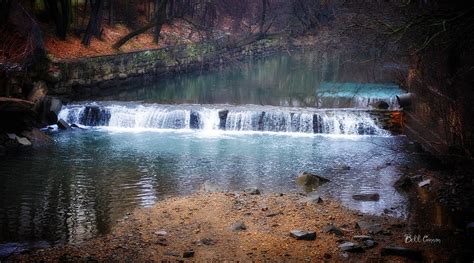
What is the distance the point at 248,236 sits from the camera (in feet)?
25.7

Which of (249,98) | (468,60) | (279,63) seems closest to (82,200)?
(468,60)

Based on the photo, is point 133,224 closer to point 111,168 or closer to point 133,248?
point 133,248

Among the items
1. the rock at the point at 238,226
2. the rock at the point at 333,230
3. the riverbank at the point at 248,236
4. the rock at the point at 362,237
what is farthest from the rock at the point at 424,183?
the rock at the point at 238,226

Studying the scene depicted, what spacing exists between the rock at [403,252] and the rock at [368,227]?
1040mm


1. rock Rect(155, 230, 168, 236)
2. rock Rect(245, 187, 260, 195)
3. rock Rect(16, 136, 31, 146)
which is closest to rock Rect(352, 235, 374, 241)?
rock Rect(155, 230, 168, 236)

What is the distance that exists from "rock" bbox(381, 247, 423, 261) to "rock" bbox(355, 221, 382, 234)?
41.0 inches

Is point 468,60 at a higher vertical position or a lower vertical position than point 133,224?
higher

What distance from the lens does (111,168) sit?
13.2 m

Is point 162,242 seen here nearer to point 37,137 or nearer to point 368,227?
point 368,227

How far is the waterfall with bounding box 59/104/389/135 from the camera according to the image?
1859 cm

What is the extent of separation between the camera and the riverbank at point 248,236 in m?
6.97

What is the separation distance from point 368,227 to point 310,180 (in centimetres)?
364

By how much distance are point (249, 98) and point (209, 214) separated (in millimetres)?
14973

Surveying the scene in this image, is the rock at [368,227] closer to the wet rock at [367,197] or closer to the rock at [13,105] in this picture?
the wet rock at [367,197]
